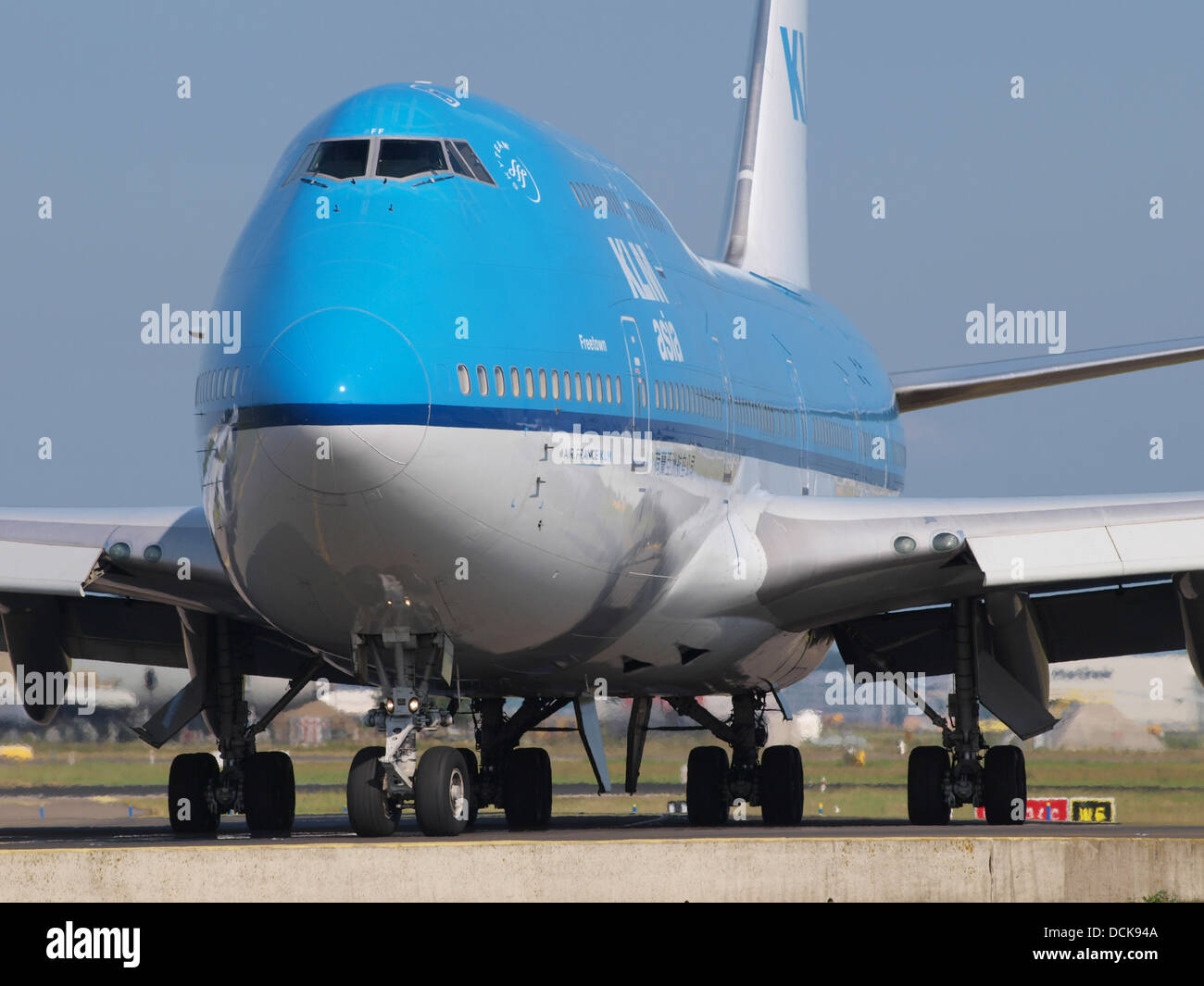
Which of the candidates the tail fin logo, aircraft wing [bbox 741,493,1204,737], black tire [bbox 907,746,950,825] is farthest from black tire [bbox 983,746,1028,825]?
the tail fin logo

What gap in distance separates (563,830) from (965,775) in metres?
4.08

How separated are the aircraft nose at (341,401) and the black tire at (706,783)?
11.1 m

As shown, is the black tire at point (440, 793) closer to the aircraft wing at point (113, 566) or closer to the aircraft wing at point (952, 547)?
the aircraft wing at point (113, 566)

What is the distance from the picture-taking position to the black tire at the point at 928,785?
22078 millimetres

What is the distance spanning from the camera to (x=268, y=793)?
21.4 m

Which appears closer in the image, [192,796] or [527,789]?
[192,796]

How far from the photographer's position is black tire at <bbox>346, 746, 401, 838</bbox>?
15.9 metres

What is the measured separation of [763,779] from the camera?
25.1 meters

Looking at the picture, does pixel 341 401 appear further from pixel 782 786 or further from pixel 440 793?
pixel 782 786

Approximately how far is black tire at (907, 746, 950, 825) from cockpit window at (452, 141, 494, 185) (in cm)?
828

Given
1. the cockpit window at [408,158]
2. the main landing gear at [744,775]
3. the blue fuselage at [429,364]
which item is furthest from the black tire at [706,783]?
the cockpit window at [408,158]

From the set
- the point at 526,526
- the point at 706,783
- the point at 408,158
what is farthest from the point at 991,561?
the point at 408,158

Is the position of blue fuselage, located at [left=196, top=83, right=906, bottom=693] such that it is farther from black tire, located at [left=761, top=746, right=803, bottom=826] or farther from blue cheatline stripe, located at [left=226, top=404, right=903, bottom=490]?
black tire, located at [left=761, top=746, right=803, bottom=826]

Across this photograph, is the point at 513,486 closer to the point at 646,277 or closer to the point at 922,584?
the point at 646,277
